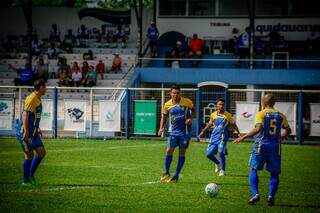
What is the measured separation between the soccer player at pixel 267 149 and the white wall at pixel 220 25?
28696 millimetres

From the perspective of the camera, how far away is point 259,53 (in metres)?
40.1

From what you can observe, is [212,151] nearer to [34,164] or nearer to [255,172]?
[34,164]

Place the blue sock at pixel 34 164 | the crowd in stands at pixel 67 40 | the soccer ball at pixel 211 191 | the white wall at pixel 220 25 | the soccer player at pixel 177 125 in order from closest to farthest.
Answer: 1. the soccer ball at pixel 211 191
2. the blue sock at pixel 34 164
3. the soccer player at pixel 177 125
4. the white wall at pixel 220 25
5. the crowd in stands at pixel 67 40

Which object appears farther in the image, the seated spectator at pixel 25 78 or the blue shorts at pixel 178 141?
the seated spectator at pixel 25 78

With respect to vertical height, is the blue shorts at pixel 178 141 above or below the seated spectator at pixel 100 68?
below

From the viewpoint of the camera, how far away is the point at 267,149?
554 inches

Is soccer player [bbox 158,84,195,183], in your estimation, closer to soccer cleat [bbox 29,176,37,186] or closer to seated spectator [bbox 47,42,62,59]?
soccer cleat [bbox 29,176,37,186]

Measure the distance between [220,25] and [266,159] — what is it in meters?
30.0

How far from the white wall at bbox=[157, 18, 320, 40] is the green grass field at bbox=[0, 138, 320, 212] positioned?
15.9 m

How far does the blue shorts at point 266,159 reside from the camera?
14.0m

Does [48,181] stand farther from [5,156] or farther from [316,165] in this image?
[316,165]

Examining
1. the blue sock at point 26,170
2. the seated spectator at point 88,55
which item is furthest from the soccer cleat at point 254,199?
the seated spectator at point 88,55

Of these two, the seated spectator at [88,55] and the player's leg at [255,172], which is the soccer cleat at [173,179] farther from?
the seated spectator at [88,55]

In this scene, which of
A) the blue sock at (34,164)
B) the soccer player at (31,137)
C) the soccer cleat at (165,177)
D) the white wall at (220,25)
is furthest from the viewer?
the white wall at (220,25)
